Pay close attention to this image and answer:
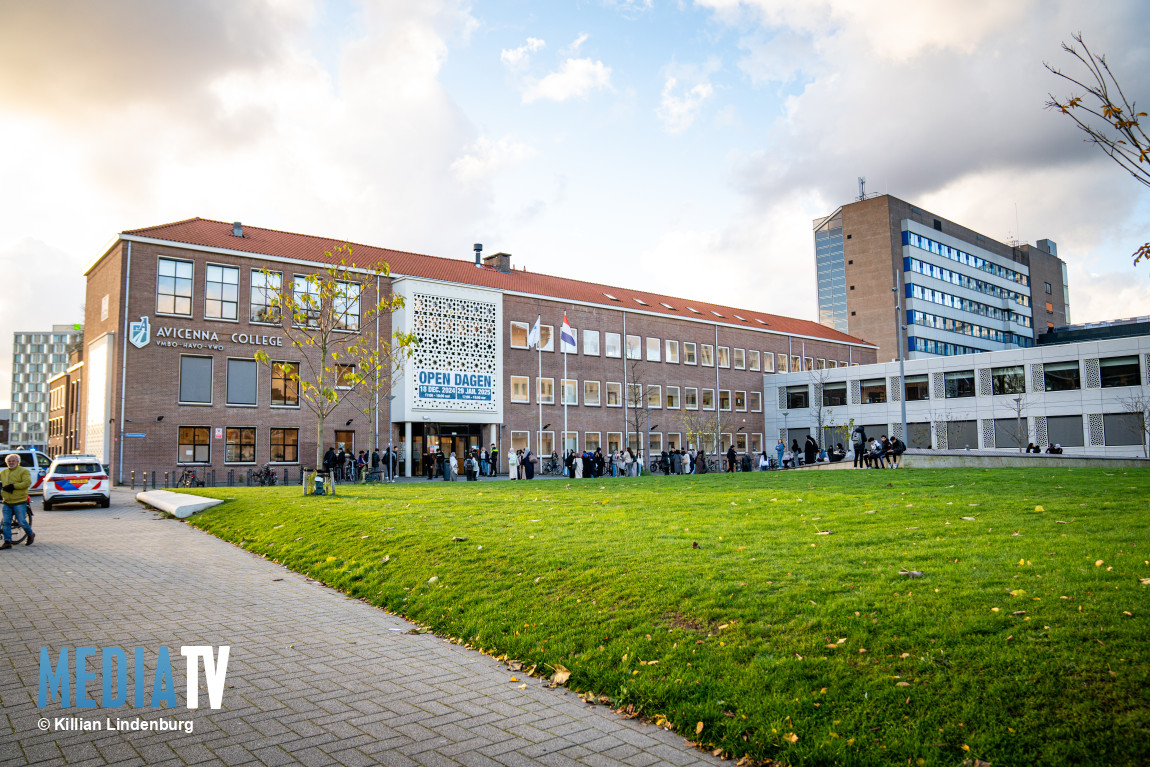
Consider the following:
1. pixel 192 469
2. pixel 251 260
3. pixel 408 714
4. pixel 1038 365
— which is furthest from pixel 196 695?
pixel 1038 365

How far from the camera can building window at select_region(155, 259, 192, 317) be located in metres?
38.3

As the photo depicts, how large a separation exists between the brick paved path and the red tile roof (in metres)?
25.7

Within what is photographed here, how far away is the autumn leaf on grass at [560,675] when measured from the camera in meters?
6.04

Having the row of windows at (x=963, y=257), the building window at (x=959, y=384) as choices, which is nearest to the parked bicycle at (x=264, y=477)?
the building window at (x=959, y=384)

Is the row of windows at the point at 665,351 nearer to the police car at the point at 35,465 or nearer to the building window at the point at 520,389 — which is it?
the building window at the point at 520,389

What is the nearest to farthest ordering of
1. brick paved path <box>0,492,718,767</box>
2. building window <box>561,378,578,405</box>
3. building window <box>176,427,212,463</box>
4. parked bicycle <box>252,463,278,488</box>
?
brick paved path <box>0,492,718,767</box> < parked bicycle <box>252,463,278,488</box> < building window <box>176,427,212,463</box> < building window <box>561,378,578,405</box>

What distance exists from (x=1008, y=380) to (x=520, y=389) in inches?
1341

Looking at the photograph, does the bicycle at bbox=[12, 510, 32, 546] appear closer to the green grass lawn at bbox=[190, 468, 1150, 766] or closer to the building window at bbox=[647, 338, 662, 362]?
the green grass lawn at bbox=[190, 468, 1150, 766]

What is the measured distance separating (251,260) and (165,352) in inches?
253

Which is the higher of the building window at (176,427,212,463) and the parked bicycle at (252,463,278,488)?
the building window at (176,427,212,463)

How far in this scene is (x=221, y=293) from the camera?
39.8m

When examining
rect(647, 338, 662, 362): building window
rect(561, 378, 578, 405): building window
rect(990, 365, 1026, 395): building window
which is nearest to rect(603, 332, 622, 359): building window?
rect(647, 338, 662, 362): building window

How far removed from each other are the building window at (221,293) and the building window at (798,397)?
4496 cm

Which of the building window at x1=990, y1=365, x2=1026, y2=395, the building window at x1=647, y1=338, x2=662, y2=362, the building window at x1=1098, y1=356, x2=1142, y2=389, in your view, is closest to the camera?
the building window at x1=1098, y1=356, x2=1142, y2=389
